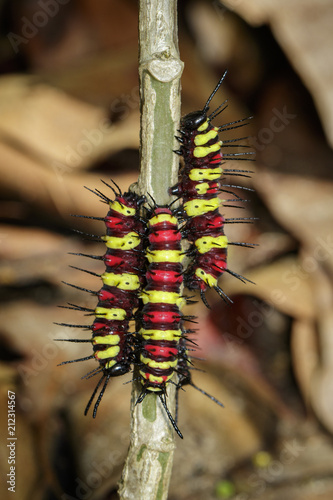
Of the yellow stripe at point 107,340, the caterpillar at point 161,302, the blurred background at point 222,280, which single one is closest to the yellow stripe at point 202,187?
the caterpillar at point 161,302

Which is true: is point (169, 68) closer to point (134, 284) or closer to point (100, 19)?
point (134, 284)

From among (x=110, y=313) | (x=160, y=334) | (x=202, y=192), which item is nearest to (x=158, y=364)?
(x=160, y=334)

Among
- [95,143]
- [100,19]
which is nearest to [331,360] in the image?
[95,143]

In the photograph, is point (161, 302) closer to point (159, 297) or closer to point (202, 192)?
point (159, 297)

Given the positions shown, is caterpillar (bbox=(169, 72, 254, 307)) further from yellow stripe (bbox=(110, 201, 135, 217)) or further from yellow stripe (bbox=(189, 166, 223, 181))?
yellow stripe (bbox=(110, 201, 135, 217))

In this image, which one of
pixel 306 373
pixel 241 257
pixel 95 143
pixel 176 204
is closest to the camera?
pixel 176 204

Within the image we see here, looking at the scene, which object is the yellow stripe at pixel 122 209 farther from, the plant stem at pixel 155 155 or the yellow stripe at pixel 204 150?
the yellow stripe at pixel 204 150

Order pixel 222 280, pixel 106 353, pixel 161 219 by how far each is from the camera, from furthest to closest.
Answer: pixel 222 280 < pixel 106 353 < pixel 161 219

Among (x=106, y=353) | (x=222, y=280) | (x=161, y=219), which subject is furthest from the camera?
(x=222, y=280)
